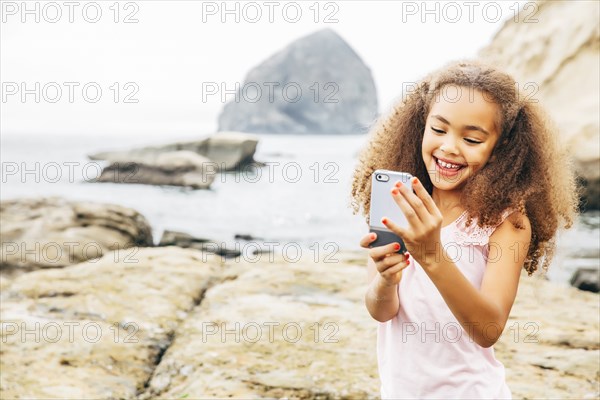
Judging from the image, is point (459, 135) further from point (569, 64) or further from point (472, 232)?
point (569, 64)

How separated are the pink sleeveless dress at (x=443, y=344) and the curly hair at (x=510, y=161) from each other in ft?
0.27

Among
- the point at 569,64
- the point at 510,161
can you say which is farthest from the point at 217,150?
the point at 510,161

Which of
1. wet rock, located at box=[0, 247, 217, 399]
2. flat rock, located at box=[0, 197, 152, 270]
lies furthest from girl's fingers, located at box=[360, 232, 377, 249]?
flat rock, located at box=[0, 197, 152, 270]

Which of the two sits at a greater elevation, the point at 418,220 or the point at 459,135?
the point at 459,135

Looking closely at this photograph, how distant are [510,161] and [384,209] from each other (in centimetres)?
63

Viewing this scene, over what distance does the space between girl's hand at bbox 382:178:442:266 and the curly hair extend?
455 millimetres

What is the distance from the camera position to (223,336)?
3967 mm

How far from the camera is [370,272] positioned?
221cm

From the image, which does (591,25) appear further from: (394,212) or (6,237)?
(394,212)

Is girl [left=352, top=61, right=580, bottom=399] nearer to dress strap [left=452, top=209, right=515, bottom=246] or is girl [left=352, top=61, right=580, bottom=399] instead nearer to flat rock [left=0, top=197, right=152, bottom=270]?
dress strap [left=452, top=209, right=515, bottom=246]

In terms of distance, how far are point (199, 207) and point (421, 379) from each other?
17.8 metres

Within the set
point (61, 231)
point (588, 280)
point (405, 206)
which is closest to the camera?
point (405, 206)

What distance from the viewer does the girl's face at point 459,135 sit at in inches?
77.8

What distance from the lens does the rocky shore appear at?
10.9 feet
